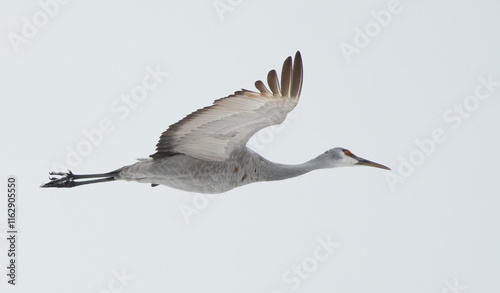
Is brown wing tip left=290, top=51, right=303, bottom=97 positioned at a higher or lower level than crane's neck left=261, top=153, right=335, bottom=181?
higher

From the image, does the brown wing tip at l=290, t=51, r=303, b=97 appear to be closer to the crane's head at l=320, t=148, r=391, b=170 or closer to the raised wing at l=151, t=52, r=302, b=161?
the raised wing at l=151, t=52, r=302, b=161

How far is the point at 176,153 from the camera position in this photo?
13273 millimetres

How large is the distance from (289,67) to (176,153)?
7.66 feet

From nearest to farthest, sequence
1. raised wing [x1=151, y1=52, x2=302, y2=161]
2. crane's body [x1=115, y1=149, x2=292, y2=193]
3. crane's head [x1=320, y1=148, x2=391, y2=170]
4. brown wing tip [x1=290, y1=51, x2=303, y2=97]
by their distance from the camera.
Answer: raised wing [x1=151, y1=52, x2=302, y2=161], brown wing tip [x1=290, y1=51, x2=303, y2=97], crane's body [x1=115, y1=149, x2=292, y2=193], crane's head [x1=320, y1=148, x2=391, y2=170]

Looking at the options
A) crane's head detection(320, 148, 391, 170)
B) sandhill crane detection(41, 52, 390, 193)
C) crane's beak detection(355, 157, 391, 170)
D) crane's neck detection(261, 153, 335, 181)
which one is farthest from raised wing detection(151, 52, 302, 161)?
crane's beak detection(355, 157, 391, 170)

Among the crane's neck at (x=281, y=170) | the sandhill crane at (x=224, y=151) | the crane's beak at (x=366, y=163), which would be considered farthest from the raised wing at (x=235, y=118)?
the crane's beak at (x=366, y=163)

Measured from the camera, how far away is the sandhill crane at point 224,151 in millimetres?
12305

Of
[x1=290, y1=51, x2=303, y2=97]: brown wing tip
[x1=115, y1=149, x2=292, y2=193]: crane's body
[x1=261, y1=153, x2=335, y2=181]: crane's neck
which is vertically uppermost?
[x1=290, y1=51, x2=303, y2=97]: brown wing tip

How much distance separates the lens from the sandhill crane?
1230cm

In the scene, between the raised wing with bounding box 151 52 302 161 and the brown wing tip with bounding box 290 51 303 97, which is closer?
the raised wing with bounding box 151 52 302 161

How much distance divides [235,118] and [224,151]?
2.81ft

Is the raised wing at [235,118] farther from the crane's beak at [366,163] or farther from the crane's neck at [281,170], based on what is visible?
the crane's beak at [366,163]

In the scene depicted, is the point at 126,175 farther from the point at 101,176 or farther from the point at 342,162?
the point at 342,162

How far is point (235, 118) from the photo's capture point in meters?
12.4
